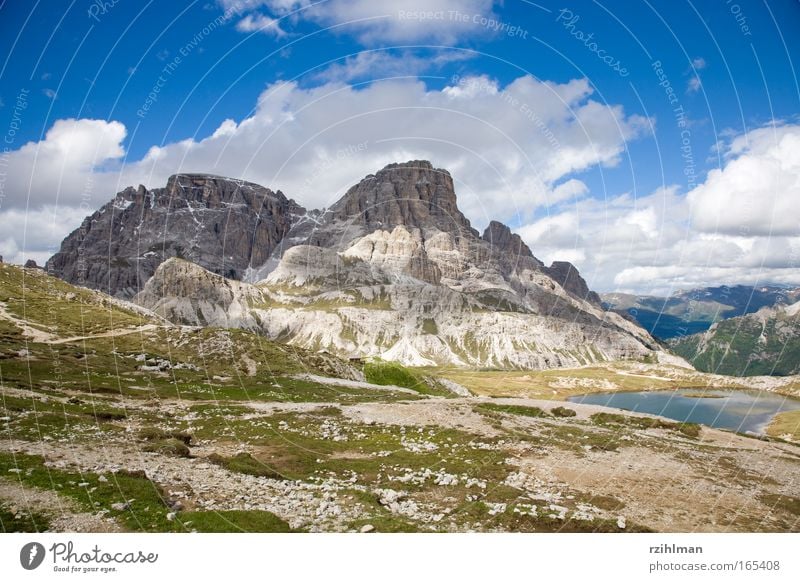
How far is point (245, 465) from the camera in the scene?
73.7 feet

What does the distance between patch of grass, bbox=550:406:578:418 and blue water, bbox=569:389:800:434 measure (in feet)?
193

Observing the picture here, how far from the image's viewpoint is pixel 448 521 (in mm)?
16578

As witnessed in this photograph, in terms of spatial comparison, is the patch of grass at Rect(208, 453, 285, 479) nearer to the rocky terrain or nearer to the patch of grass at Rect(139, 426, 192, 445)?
the rocky terrain

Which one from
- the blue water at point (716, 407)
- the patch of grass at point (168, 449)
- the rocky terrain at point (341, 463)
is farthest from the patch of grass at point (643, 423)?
the blue water at point (716, 407)

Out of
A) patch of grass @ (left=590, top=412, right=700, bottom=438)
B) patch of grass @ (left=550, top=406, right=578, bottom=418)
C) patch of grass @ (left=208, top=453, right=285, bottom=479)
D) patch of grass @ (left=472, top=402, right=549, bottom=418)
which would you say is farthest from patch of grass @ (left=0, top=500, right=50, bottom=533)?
patch of grass @ (left=550, top=406, right=578, bottom=418)

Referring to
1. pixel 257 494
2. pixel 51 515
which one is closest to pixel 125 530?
pixel 51 515

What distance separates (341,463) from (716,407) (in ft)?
509

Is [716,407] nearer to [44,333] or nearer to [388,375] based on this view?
[388,375]

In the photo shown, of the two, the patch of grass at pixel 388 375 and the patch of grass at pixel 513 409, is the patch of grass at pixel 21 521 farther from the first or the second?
the patch of grass at pixel 388 375

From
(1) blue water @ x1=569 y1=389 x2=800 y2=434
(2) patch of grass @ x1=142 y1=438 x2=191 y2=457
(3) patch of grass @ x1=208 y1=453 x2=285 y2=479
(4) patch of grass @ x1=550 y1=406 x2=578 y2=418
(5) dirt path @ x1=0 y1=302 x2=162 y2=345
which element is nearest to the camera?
(3) patch of grass @ x1=208 y1=453 x2=285 y2=479

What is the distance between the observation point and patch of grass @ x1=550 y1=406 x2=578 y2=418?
50669mm

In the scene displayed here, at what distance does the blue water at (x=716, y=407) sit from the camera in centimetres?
11412
